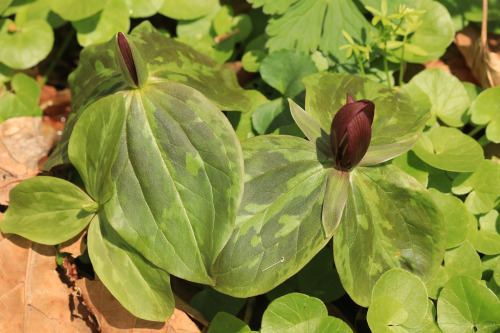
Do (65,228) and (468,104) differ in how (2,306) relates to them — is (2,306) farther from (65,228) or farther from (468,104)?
(468,104)

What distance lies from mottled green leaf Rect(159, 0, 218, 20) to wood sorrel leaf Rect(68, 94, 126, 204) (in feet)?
3.50

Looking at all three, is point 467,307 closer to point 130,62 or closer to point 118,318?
point 118,318

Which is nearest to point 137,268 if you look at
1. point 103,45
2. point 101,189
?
point 101,189

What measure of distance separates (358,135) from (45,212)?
3.62 ft

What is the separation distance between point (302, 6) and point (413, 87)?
23.7 inches

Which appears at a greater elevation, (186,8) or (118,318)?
(186,8)

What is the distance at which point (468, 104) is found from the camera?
210 centimetres

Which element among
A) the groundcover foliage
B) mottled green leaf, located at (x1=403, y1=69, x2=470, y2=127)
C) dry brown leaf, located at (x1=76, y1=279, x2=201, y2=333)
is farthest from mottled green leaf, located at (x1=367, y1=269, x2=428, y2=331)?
mottled green leaf, located at (x1=403, y1=69, x2=470, y2=127)

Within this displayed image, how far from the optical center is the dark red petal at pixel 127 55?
1483 mm

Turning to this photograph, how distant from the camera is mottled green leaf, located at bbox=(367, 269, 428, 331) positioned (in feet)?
4.93

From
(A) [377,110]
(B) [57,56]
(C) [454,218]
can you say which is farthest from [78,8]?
(C) [454,218]

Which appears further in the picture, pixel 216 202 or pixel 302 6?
pixel 302 6

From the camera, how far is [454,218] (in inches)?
68.9

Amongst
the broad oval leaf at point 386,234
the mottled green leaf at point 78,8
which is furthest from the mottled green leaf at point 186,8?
the broad oval leaf at point 386,234
